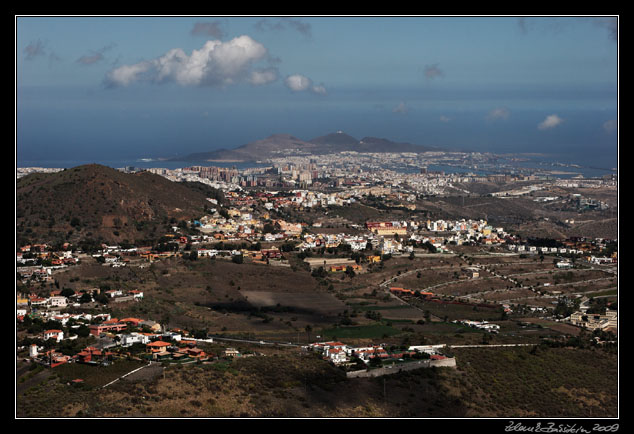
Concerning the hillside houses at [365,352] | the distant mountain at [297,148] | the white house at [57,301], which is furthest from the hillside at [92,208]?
the distant mountain at [297,148]

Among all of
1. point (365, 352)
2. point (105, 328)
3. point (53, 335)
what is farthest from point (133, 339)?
point (365, 352)

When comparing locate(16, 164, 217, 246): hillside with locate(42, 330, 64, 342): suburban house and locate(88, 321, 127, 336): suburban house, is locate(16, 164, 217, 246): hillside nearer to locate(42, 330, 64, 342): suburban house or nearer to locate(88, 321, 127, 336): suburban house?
locate(88, 321, 127, 336): suburban house

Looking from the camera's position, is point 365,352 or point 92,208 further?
point 92,208

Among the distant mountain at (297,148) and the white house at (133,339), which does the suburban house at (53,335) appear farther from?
the distant mountain at (297,148)

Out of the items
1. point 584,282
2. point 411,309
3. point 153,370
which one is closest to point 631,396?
point 153,370

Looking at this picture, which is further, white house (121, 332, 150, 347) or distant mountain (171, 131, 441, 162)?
distant mountain (171, 131, 441, 162)

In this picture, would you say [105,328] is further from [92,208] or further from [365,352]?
[92,208]

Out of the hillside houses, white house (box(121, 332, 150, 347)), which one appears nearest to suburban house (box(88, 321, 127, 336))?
white house (box(121, 332, 150, 347))
